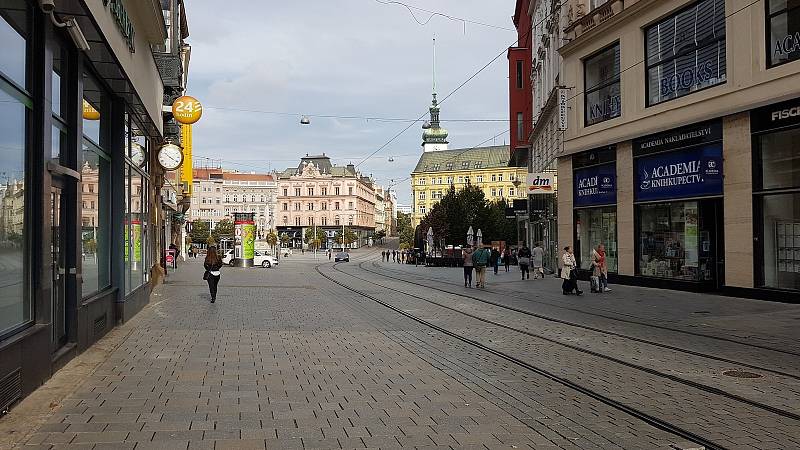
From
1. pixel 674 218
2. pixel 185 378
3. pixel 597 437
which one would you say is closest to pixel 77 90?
pixel 185 378

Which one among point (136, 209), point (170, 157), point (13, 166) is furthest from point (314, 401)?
point (170, 157)

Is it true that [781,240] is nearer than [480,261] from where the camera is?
Yes

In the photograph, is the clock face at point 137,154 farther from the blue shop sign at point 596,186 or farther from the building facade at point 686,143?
the blue shop sign at point 596,186

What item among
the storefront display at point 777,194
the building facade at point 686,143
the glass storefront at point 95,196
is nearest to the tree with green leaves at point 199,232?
the building facade at point 686,143

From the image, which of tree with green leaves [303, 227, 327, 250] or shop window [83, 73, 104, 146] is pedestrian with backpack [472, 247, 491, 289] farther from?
tree with green leaves [303, 227, 327, 250]

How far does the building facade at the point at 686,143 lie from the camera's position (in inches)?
764

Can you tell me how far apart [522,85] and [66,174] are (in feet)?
143

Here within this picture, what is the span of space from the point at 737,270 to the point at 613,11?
1119cm

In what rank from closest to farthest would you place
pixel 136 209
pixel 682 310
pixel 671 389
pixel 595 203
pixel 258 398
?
pixel 258 398, pixel 671 389, pixel 682 310, pixel 136 209, pixel 595 203

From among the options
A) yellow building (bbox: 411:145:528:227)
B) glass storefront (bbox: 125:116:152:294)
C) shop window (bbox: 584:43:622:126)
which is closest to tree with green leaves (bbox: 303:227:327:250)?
yellow building (bbox: 411:145:528:227)

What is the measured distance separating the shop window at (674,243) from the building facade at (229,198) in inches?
4558

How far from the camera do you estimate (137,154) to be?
18641mm

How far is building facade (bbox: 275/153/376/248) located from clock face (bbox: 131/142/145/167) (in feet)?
388

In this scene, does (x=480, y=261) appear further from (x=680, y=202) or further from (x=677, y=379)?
(x=677, y=379)
